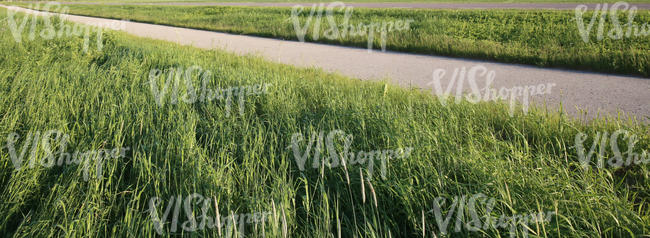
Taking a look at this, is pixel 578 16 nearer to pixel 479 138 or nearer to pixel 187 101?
pixel 479 138

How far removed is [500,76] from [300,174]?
4.91 metres

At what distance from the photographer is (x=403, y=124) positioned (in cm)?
281

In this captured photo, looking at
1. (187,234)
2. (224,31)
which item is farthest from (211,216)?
(224,31)

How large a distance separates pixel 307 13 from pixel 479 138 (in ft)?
54.9

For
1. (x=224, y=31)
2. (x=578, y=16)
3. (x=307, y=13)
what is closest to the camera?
(x=578, y=16)
